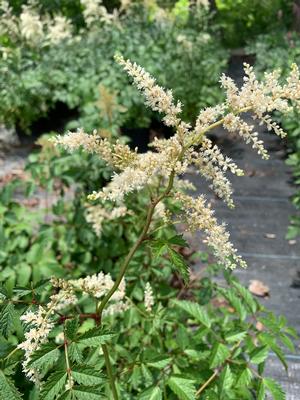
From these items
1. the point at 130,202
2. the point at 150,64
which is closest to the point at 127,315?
the point at 130,202

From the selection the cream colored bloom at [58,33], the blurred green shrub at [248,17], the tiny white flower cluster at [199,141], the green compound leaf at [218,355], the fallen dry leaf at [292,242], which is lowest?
the fallen dry leaf at [292,242]

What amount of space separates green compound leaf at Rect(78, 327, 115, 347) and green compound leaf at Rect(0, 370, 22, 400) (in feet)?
0.43

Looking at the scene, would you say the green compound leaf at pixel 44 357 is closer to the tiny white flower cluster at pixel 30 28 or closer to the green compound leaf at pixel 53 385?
the green compound leaf at pixel 53 385

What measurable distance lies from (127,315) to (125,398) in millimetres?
237

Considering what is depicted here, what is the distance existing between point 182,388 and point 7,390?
419 mm

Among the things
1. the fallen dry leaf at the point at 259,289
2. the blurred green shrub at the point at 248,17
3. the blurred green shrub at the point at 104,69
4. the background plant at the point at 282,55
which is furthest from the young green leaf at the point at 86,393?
the blurred green shrub at the point at 248,17

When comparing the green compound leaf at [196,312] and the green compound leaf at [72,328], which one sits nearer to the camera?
the green compound leaf at [72,328]

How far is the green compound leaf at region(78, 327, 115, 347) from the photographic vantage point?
3.08 feet

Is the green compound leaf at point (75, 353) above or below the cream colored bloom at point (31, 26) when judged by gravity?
above

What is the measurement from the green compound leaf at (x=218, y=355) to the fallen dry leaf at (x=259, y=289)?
4.17 ft

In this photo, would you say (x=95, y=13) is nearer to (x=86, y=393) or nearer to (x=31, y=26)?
(x=31, y=26)

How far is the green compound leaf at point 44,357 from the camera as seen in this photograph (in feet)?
2.92

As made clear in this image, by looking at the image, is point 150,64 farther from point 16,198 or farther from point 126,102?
point 16,198

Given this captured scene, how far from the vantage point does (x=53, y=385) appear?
91 cm
